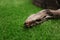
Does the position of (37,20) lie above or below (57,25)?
above

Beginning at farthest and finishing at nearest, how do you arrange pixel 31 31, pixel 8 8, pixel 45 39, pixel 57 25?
1. pixel 8 8
2. pixel 57 25
3. pixel 31 31
4. pixel 45 39

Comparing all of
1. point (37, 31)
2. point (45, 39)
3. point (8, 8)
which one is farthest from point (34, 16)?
point (8, 8)

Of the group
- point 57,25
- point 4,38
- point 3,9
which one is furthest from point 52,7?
point 4,38

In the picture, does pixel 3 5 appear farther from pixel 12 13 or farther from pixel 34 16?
pixel 34 16

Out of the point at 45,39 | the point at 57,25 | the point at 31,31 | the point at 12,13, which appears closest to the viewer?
the point at 45,39

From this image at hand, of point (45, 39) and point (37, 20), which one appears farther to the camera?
point (37, 20)

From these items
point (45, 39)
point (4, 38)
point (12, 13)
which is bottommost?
point (45, 39)
